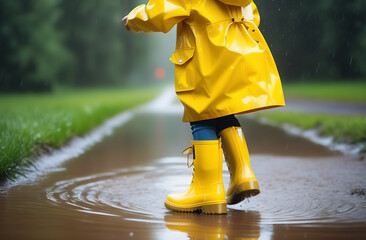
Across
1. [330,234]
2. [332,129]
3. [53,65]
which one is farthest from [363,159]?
[53,65]

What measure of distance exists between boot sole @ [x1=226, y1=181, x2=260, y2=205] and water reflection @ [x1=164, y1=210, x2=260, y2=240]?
0.39 ft

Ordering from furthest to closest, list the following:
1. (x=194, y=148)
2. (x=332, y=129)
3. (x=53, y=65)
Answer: (x=53, y=65), (x=332, y=129), (x=194, y=148)

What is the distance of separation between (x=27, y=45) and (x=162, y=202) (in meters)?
39.8

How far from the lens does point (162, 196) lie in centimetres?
488

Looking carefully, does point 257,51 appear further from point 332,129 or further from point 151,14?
point 332,129

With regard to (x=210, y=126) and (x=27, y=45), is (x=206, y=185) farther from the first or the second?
(x=27, y=45)

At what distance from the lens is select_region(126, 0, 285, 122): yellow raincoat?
13.6 ft

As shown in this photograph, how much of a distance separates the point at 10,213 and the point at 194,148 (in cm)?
138

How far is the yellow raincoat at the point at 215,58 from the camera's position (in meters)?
4.13

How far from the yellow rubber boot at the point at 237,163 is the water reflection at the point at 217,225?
0.14m

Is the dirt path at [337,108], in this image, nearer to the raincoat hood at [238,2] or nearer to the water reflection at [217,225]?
the raincoat hood at [238,2]

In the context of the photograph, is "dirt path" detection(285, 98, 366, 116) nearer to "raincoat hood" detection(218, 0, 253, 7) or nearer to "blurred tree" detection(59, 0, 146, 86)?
"raincoat hood" detection(218, 0, 253, 7)

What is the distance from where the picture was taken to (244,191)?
4.24 metres

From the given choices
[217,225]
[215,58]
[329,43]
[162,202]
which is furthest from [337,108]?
[329,43]
